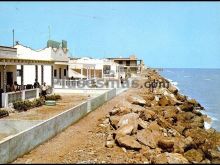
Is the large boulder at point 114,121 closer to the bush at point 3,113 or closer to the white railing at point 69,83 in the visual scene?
the bush at point 3,113

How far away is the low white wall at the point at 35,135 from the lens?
12.7 meters

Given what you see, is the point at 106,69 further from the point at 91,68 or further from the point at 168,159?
the point at 168,159

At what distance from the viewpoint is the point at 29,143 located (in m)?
14.3

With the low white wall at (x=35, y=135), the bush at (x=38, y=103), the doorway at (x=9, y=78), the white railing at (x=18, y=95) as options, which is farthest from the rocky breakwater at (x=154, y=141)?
the doorway at (x=9, y=78)

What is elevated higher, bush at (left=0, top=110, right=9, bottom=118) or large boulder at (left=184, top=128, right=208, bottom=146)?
bush at (left=0, top=110, right=9, bottom=118)

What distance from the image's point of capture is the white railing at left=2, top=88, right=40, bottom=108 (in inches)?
909

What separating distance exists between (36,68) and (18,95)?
19.0 feet

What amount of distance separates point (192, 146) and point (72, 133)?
16.9 ft

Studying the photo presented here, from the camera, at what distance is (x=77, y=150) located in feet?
49.0

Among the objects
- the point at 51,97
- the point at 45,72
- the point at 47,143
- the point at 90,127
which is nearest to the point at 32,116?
the point at 90,127

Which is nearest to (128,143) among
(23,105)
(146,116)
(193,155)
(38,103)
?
(193,155)

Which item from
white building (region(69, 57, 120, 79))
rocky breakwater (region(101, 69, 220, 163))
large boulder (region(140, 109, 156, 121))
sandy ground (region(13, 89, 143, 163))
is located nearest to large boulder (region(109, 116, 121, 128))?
rocky breakwater (region(101, 69, 220, 163))

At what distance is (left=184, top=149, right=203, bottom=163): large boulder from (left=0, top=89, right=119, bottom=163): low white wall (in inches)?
215

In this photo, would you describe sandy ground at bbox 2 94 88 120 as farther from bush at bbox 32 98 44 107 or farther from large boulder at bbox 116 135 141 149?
large boulder at bbox 116 135 141 149
